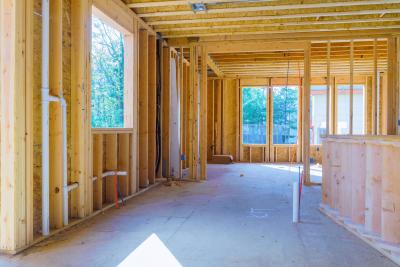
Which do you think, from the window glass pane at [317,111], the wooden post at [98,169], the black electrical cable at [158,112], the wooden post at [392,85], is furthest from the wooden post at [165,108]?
the window glass pane at [317,111]

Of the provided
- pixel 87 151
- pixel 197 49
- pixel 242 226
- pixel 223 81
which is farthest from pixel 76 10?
pixel 223 81

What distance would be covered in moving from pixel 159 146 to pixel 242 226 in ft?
12.1

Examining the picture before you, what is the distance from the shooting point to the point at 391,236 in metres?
2.97

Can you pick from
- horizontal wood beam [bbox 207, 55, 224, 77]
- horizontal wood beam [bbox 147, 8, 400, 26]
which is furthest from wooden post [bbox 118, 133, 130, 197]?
horizontal wood beam [bbox 207, 55, 224, 77]

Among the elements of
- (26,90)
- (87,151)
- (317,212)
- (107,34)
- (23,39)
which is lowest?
(317,212)

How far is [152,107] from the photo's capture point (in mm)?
6703

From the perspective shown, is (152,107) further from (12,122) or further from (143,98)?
(12,122)

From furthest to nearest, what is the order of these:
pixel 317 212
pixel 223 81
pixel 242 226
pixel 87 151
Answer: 1. pixel 223 81
2. pixel 317 212
3. pixel 87 151
4. pixel 242 226

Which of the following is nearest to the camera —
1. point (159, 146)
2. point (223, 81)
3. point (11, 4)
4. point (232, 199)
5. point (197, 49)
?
point (11, 4)

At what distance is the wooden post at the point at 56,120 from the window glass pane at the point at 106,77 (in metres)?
7.30

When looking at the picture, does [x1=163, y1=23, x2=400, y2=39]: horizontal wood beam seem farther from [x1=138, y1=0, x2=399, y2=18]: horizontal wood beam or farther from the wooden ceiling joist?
[x1=138, y1=0, x2=399, y2=18]: horizontal wood beam

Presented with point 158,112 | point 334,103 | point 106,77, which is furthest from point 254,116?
point 158,112

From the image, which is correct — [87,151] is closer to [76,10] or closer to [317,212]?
[76,10]

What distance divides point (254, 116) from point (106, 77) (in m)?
5.88
